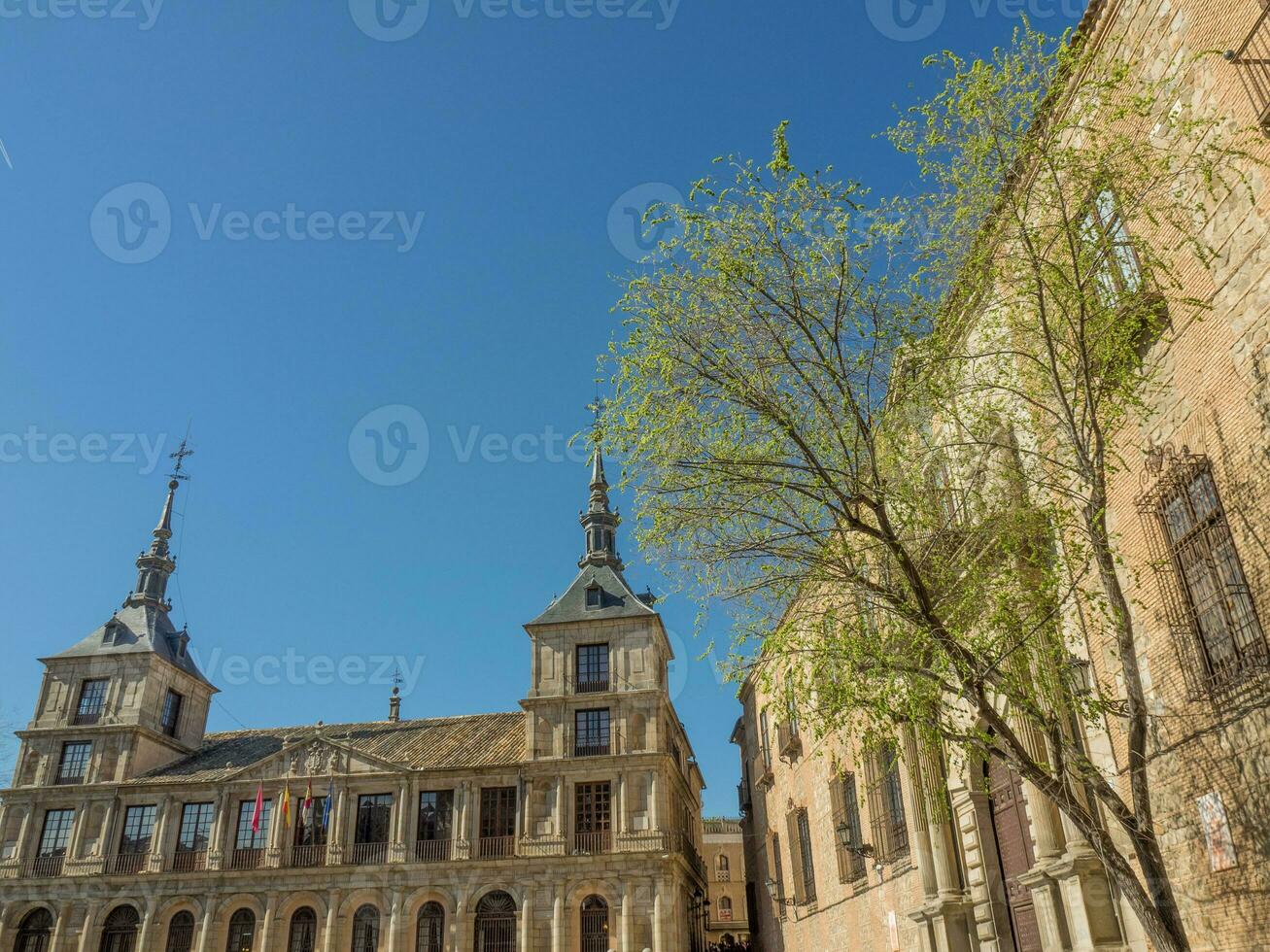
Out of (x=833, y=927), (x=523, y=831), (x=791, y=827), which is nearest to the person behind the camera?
(x=833, y=927)

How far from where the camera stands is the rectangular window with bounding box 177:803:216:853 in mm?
35469

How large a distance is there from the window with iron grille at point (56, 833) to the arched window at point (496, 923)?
17.5m

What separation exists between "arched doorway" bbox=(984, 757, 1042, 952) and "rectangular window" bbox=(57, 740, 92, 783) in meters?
37.5

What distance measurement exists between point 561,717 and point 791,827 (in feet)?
38.2

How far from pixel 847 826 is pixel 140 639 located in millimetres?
34545

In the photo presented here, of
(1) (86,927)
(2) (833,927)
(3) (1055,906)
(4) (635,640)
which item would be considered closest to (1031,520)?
(3) (1055,906)

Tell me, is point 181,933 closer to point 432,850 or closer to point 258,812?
point 258,812

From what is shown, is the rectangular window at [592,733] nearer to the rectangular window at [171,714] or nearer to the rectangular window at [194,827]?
the rectangular window at [194,827]

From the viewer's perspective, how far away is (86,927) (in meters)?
34.3

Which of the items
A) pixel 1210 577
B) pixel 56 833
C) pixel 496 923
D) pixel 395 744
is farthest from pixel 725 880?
pixel 1210 577

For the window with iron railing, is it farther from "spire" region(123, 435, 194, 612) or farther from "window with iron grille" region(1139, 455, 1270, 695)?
"spire" region(123, 435, 194, 612)

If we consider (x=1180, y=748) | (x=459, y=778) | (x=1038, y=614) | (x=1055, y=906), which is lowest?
(x=1055, y=906)

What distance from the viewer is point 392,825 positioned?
113ft

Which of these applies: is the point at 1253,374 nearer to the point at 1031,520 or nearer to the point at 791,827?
the point at 1031,520
